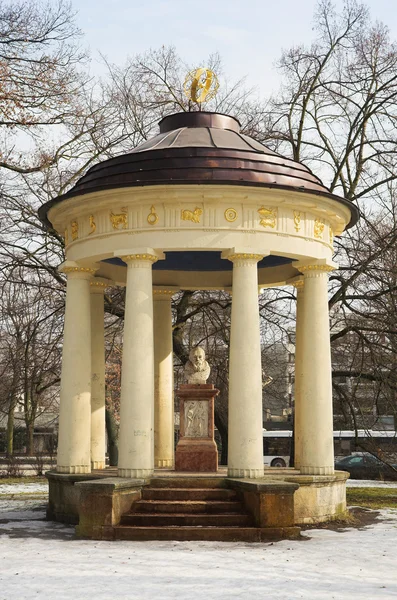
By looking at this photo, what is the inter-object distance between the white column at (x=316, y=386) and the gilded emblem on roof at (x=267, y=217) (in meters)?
1.82

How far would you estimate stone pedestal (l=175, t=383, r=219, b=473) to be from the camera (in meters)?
20.9

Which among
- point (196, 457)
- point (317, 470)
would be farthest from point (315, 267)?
point (196, 457)

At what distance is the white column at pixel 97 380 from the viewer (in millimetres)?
22250

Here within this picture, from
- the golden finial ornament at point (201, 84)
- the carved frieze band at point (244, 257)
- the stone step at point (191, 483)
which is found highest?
the golden finial ornament at point (201, 84)

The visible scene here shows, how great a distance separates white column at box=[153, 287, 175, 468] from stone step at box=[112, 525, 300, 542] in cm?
788

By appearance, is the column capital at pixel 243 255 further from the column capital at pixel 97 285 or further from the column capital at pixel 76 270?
the column capital at pixel 97 285

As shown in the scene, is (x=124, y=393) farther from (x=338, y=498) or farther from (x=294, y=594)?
(x=294, y=594)

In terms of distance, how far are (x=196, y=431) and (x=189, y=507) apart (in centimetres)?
462

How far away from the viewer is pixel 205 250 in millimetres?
18891

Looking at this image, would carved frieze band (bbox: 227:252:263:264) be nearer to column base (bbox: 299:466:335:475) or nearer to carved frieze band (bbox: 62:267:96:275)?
carved frieze band (bbox: 62:267:96:275)

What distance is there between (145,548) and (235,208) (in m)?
7.66

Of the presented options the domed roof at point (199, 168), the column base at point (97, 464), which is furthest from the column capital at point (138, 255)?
the column base at point (97, 464)

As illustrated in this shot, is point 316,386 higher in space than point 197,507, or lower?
higher

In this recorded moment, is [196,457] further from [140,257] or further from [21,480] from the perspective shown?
[21,480]
